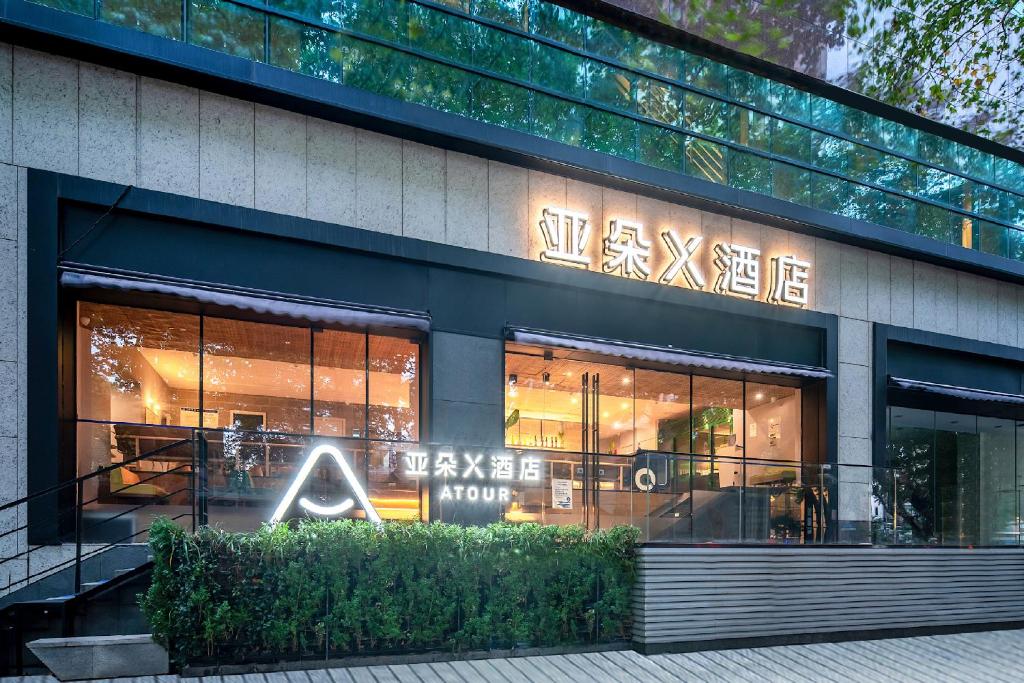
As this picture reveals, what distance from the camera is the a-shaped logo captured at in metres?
9.12

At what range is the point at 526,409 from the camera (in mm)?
14758

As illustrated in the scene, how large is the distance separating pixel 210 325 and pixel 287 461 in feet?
11.3

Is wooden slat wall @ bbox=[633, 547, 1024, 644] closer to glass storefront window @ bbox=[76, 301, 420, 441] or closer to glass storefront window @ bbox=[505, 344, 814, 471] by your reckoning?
glass storefront window @ bbox=[505, 344, 814, 471]

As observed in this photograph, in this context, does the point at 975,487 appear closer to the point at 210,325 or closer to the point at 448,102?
the point at 448,102

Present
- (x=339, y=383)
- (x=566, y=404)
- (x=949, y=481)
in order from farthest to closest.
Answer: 1. (x=949, y=481)
2. (x=566, y=404)
3. (x=339, y=383)

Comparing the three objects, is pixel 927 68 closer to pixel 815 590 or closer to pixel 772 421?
pixel 772 421

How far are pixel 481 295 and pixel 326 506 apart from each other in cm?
478

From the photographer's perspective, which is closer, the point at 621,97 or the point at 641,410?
the point at 621,97

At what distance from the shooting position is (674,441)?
16031 mm

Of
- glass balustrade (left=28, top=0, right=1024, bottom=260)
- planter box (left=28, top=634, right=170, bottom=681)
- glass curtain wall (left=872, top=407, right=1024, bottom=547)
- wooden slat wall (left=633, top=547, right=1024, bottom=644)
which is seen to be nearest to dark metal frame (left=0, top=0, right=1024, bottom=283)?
glass balustrade (left=28, top=0, right=1024, bottom=260)

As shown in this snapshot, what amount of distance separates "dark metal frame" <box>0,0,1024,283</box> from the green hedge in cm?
600

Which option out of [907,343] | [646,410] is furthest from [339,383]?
[907,343]

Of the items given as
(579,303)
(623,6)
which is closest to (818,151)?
(623,6)

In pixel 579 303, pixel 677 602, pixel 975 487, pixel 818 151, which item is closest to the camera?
pixel 677 602
